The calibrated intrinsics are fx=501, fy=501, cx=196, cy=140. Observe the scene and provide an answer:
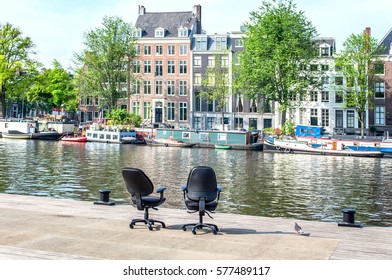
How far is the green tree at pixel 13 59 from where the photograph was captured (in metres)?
71.3

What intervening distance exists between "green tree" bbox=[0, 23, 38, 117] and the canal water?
3465 centimetres

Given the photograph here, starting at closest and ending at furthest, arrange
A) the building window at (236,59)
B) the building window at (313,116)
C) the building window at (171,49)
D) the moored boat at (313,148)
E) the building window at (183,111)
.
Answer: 1. the moored boat at (313,148)
2. the building window at (313,116)
3. the building window at (236,59)
4. the building window at (183,111)
5. the building window at (171,49)

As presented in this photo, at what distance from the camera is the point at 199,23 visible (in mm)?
77062

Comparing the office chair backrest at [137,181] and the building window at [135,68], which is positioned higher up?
the building window at [135,68]

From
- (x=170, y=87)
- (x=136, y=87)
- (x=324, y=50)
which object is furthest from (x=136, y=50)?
(x=324, y=50)

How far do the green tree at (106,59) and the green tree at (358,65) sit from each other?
28.9 meters

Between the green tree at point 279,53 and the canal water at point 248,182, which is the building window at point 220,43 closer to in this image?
the green tree at point 279,53

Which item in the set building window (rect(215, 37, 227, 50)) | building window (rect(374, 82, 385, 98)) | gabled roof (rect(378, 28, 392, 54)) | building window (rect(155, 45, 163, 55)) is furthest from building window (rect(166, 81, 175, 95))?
gabled roof (rect(378, 28, 392, 54))

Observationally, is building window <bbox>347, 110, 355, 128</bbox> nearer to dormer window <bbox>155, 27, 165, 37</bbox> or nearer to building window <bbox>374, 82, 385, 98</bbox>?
building window <bbox>374, 82, 385, 98</bbox>

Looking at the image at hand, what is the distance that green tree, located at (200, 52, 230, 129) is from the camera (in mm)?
68500

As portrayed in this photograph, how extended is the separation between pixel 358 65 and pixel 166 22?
103 feet

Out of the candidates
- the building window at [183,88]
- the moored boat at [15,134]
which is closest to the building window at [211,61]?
the building window at [183,88]
